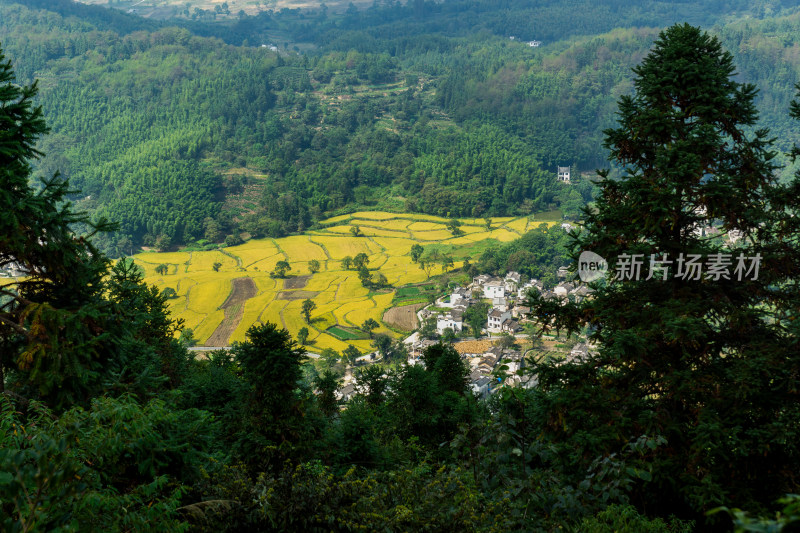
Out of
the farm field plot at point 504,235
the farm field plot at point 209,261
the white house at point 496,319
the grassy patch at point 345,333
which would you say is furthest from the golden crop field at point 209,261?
the farm field plot at point 504,235

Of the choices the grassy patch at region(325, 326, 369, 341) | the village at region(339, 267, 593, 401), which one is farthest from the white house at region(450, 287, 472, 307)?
the grassy patch at region(325, 326, 369, 341)

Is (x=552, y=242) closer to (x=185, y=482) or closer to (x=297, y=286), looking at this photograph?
(x=297, y=286)

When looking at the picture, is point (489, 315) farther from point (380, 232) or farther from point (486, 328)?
point (380, 232)

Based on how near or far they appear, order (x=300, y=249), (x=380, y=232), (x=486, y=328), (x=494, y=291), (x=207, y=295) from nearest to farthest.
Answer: (x=486, y=328)
(x=494, y=291)
(x=207, y=295)
(x=300, y=249)
(x=380, y=232)

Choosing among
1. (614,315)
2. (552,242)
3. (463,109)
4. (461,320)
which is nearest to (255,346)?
(614,315)

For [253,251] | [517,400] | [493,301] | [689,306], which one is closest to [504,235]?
[493,301]

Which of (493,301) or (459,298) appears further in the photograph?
(493,301)

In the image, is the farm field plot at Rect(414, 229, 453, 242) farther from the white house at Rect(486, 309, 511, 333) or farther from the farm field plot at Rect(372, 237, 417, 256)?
the white house at Rect(486, 309, 511, 333)
